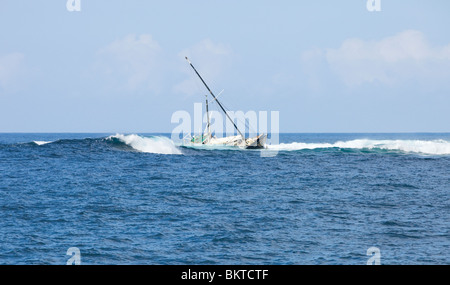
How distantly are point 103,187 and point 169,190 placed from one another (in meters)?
4.03

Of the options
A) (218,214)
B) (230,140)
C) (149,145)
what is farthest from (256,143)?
(218,214)

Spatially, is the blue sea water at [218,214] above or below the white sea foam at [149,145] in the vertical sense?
below

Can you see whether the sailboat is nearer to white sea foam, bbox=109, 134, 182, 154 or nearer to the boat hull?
the boat hull

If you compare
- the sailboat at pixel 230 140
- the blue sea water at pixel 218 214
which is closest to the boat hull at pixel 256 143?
the sailboat at pixel 230 140

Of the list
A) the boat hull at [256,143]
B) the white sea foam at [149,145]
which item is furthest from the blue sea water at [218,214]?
the boat hull at [256,143]

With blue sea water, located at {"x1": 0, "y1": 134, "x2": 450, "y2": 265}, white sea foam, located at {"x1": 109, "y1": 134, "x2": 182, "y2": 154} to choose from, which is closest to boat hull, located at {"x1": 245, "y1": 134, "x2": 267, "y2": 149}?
white sea foam, located at {"x1": 109, "y1": 134, "x2": 182, "y2": 154}

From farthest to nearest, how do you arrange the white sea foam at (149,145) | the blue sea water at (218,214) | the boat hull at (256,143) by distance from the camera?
the boat hull at (256,143) → the white sea foam at (149,145) → the blue sea water at (218,214)

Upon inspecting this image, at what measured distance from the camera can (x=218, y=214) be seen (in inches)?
906

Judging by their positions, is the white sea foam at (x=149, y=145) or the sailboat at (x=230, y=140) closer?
the white sea foam at (x=149, y=145)

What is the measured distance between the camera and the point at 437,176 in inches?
1523

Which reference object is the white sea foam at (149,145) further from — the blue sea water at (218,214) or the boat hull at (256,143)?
the blue sea water at (218,214)

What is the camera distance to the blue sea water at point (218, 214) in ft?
54.9

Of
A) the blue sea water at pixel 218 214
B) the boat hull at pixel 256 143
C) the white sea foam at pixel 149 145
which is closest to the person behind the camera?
the blue sea water at pixel 218 214

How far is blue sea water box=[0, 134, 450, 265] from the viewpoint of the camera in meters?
16.7
